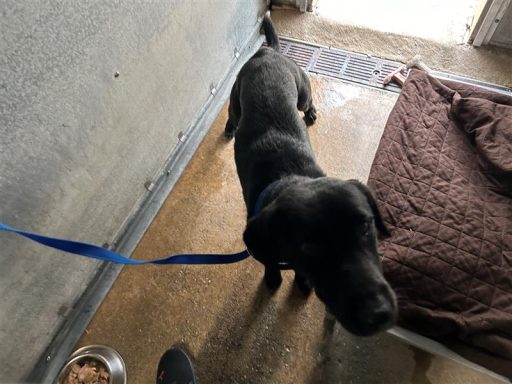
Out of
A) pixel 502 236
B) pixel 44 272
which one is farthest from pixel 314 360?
pixel 44 272

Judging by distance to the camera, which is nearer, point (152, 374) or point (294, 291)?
point (152, 374)

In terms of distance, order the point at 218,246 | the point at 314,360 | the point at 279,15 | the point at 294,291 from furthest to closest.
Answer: the point at 279,15 → the point at 218,246 → the point at 294,291 → the point at 314,360

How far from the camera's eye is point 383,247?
Answer: 1959 mm

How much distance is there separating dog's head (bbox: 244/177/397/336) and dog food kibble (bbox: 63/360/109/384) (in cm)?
119

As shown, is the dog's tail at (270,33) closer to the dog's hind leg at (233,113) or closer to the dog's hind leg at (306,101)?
the dog's hind leg at (306,101)

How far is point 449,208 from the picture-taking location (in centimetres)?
206

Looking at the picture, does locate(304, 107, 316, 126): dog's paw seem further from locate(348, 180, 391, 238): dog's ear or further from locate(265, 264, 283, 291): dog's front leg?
locate(348, 180, 391, 238): dog's ear

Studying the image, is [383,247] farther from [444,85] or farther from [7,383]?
[7,383]

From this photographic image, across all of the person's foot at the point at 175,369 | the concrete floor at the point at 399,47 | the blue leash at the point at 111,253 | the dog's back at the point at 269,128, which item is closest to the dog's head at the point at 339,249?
the blue leash at the point at 111,253

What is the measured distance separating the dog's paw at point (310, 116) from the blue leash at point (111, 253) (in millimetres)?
1271

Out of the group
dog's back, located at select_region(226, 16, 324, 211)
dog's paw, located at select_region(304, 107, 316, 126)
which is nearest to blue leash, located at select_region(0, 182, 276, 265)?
dog's back, located at select_region(226, 16, 324, 211)

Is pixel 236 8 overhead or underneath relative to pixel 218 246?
overhead

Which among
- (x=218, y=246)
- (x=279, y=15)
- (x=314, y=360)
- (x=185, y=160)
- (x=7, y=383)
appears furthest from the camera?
(x=279, y=15)

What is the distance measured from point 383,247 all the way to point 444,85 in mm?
1438
